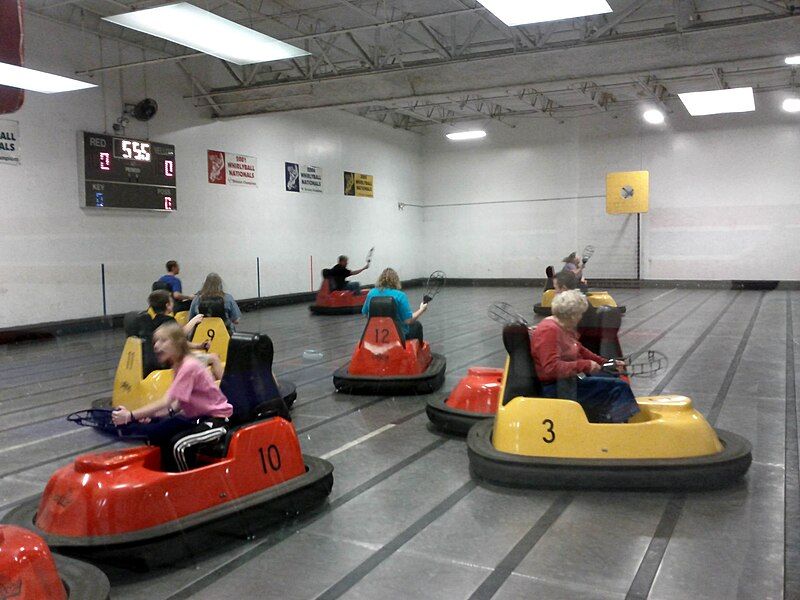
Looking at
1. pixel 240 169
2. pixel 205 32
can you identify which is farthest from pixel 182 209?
pixel 205 32

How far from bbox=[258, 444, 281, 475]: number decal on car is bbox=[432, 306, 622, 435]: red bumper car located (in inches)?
56.7

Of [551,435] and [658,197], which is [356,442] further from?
[658,197]

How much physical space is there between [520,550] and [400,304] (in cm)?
300

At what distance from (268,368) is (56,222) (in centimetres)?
738

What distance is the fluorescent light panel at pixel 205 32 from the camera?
6.32 metres

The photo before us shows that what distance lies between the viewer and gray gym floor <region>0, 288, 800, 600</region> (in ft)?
7.69

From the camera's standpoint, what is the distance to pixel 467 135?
48.2ft

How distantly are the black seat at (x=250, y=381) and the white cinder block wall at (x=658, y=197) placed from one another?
10598 mm

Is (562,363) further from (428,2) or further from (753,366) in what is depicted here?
(428,2)

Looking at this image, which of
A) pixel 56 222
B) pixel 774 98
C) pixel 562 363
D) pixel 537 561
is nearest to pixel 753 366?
pixel 562 363

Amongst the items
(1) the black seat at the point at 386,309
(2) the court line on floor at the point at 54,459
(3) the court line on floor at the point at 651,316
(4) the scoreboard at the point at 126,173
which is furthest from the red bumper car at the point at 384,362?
(4) the scoreboard at the point at 126,173

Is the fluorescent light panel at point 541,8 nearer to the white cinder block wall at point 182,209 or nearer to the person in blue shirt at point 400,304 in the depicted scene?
the person in blue shirt at point 400,304

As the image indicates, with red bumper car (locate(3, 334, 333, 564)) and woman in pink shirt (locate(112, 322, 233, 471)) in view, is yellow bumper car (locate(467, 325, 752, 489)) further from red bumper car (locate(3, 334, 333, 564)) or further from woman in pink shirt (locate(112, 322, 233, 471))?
woman in pink shirt (locate(112, 322, 233, 471))

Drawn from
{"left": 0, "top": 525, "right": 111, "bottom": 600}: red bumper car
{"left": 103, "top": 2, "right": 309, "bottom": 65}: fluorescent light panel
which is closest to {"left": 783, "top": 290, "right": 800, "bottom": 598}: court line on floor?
{"left": 0, "top": 525, "right": 111, "bottom": 600}: red bumper car
